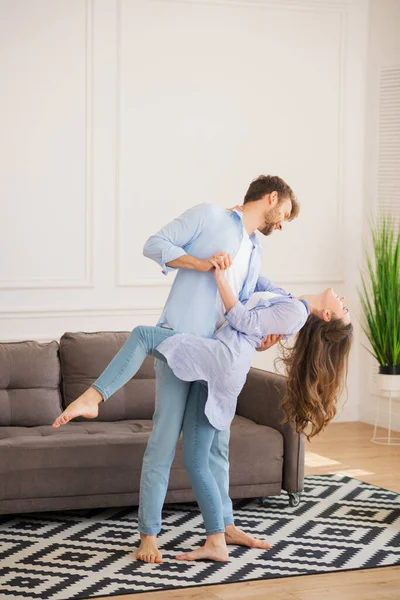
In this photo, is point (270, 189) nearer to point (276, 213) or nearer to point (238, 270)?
point (276, 213)

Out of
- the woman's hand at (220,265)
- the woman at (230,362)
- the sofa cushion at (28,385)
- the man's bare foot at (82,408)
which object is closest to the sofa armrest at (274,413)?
the woman at (230,362)

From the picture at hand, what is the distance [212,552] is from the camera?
3.86 meters

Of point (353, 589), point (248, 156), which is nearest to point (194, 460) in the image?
point (353, 589)

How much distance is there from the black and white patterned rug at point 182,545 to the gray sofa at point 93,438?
4.8 inches

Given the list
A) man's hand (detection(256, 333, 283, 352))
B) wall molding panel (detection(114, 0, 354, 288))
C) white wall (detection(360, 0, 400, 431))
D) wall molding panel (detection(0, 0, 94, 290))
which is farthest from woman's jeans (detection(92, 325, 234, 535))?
white wall (detection(360, 0, 400, 431))

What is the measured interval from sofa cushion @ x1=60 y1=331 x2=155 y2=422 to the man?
46.5 inches

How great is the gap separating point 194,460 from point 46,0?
3344 mm

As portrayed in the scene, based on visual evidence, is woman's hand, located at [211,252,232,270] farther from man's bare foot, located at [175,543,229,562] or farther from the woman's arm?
man's bare foot, located at [175,543,229,562]

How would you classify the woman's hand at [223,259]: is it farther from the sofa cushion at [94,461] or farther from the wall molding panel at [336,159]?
the wall molding panel at [336,159]

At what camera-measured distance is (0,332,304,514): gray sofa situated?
13.9 ft

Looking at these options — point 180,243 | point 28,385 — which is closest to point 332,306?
point 180,243

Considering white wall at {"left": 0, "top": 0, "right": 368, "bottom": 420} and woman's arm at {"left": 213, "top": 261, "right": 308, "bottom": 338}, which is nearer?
woman's arm at {"left": 213, "top": 261, "right": 308, "bottom": 338}

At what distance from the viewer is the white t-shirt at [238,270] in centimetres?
378

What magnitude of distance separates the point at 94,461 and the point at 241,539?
72cm
